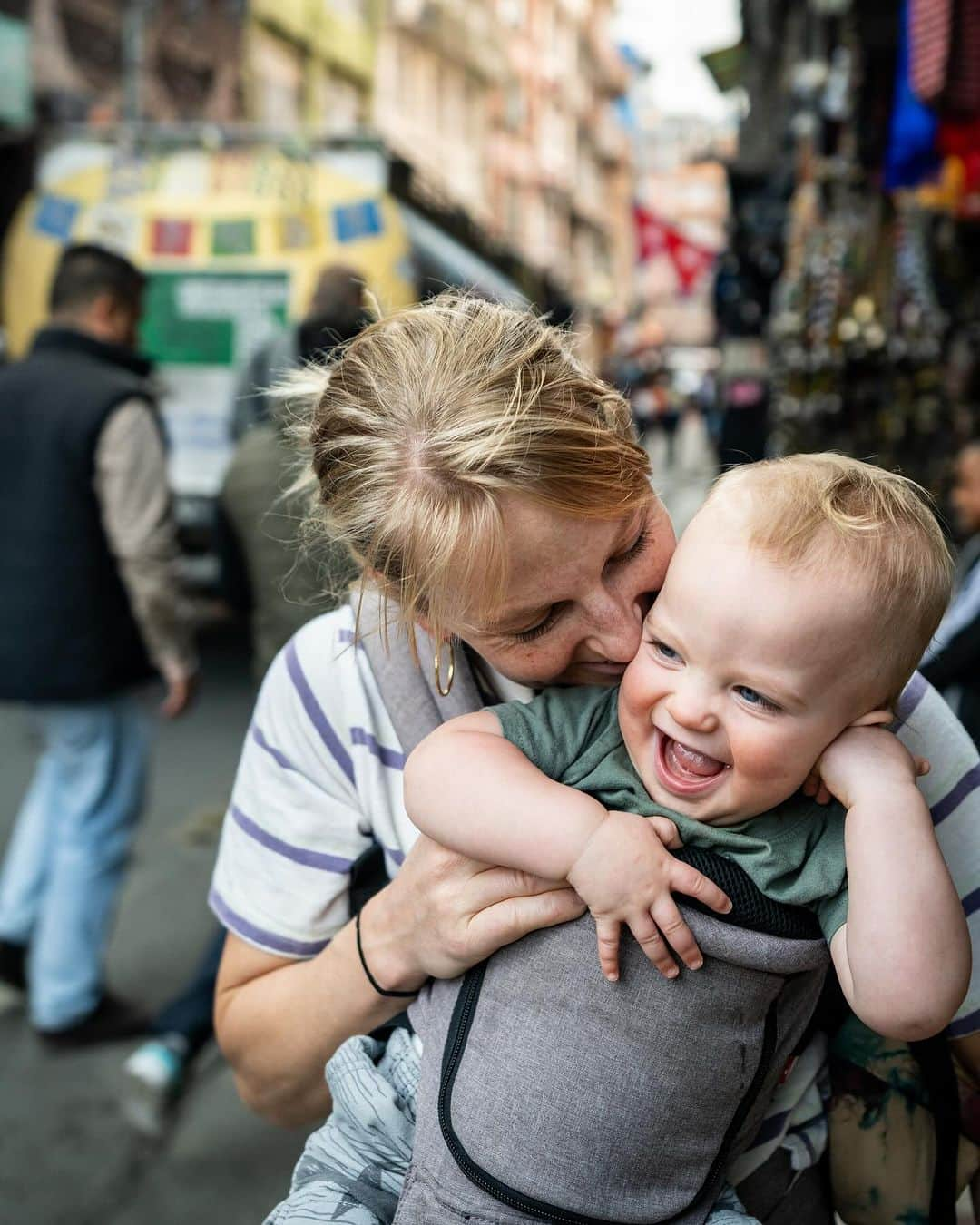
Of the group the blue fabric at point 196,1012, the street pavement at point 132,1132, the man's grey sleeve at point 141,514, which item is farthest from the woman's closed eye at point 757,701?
the man's grey sleeve at point 141,514

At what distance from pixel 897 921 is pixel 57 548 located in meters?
3.14

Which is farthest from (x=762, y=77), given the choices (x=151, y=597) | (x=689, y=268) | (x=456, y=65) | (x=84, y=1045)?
(x=456, y=65)

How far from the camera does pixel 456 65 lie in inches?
1248

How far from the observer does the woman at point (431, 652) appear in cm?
A: 133

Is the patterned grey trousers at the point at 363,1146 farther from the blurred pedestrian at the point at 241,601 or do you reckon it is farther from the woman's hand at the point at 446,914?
the blurred pedestrian at the point at 241,601

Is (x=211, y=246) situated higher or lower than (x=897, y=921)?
lower

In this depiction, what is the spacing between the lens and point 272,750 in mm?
1571

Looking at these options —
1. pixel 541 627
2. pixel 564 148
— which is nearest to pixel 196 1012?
pixel 541 627

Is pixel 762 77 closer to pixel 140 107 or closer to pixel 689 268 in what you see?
pixel 689 268

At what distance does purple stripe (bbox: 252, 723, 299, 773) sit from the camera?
5.13 feet

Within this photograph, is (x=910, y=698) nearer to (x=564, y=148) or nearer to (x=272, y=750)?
(x=272, y=750)

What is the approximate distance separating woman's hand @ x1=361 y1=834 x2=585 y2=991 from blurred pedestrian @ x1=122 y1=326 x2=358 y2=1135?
169cm

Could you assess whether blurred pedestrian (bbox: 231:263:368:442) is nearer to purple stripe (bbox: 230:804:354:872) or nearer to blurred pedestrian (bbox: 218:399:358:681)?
blurred pedestrian (bbox: 218:399:358:681)

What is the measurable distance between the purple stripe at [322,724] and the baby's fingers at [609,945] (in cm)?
43
